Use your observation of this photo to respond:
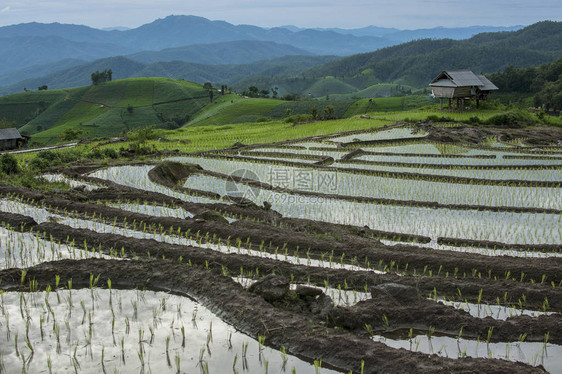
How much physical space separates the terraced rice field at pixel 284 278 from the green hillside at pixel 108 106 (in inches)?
2513

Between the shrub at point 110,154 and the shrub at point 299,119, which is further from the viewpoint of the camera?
the shrub at point 299,119

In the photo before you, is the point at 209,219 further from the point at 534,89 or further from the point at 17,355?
the point at 534,89

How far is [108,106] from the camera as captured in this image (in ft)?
281

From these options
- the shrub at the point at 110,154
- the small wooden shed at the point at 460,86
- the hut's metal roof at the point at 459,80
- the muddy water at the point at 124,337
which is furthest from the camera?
the small wooden shed at the point at 460,86

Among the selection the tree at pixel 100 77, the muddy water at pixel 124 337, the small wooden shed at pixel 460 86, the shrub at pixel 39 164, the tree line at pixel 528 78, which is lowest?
the muddy water at pixel 124 337

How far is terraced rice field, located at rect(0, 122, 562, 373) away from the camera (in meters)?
5.20

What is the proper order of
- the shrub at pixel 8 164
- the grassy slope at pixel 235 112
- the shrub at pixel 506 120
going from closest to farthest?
the shrub at pixel 8 164, the shrub at pixel 506 120, the grassy slope at pixel 235 112

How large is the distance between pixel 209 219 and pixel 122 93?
87.3 meters

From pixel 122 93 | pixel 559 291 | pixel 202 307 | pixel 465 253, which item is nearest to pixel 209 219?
pixel 202 307

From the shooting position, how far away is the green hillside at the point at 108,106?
7731 centimetres

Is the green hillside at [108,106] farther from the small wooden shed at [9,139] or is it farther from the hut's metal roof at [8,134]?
the hut's metal roof at [8,134]

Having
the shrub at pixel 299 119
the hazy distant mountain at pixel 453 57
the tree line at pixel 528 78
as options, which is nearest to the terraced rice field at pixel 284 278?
the shrub at pixel 299 119

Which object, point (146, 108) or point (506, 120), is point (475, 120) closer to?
point (506, 120)

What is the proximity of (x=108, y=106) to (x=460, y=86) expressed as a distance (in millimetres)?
68823
